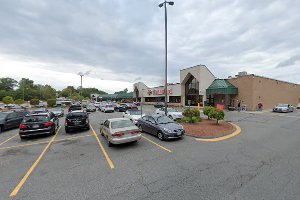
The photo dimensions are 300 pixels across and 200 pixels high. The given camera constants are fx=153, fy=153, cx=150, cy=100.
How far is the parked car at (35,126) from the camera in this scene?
Answer: 9.60 m

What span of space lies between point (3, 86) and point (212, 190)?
13154 centimetres

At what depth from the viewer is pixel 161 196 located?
3832 millimetres

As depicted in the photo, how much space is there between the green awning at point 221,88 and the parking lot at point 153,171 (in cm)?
2248

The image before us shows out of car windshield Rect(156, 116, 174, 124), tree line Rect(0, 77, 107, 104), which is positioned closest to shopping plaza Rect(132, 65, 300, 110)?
car windshield Rect(156, 116, 174, 124)

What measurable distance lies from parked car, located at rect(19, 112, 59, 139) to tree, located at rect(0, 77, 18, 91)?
120m

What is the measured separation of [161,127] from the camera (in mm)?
9172

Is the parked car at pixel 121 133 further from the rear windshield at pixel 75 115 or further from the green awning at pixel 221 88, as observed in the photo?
the green awning at pixel 221 88

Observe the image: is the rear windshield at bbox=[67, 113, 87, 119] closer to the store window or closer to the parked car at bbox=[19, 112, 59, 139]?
the parked car at bbox=[19, 112, 59, 139]

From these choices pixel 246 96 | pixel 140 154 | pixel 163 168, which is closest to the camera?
pixel 163 168

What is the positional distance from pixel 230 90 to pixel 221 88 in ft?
5.35

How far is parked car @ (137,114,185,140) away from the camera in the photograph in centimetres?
882

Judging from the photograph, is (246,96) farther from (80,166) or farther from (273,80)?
(80,166)

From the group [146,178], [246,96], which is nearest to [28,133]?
[146,178]

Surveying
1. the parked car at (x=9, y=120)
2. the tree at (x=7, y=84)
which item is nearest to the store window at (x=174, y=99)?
the parked car at (x=9, y=120)
